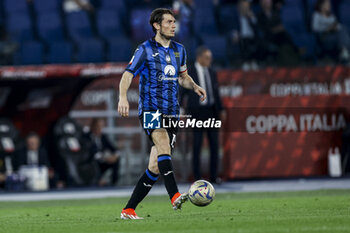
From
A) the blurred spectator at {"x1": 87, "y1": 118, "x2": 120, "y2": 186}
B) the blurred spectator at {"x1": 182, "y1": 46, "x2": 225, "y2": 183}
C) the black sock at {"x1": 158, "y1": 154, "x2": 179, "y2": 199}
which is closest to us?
the black sock at {"x1": 158, "y1": 154, "x2": 179, "y2": 199}

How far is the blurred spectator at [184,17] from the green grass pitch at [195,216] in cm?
668

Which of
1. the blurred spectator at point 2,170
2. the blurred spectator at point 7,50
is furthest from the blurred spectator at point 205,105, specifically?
the blurred spectator at point 7,50

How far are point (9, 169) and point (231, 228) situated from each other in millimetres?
7946

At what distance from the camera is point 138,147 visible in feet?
45.8

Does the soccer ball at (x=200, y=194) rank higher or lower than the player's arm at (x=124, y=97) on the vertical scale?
lower

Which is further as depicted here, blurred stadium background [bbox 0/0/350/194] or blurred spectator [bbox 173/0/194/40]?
blurred spectator [bbox 173/0/194/40]

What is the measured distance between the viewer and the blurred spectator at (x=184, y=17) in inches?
663

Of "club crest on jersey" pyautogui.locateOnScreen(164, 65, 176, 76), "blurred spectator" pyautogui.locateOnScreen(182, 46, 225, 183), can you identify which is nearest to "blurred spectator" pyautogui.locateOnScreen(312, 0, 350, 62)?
"blurred spectator" pyautogui.locateOnScreen(182, 46, 225, 183)

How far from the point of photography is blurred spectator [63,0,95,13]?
58.7 ft

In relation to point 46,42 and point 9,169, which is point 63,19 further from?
point 9,169

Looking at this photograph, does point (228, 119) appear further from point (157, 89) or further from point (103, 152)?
point (157, 89)

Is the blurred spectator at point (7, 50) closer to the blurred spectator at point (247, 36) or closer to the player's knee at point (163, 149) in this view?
the blurred spectator at point (247, 36)

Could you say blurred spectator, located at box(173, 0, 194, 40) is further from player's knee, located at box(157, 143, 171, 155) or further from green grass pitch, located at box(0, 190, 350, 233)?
player's knee, located at box(157, 143, 171, 155)

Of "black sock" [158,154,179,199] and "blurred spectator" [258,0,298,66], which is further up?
"blurred spectator" [258,0,298,66]
